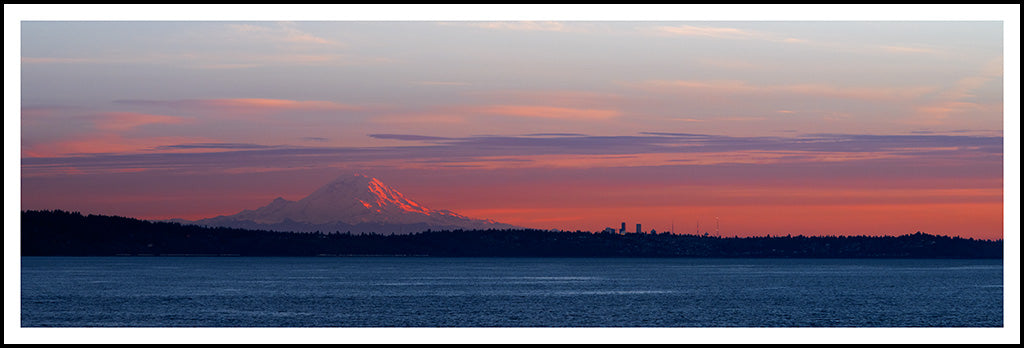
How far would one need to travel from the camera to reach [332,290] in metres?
142

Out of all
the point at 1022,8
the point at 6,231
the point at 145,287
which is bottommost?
the point at 145,287

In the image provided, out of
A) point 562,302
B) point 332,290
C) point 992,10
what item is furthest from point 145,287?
point 992,10

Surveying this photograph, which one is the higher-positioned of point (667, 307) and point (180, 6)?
point (180, 6)

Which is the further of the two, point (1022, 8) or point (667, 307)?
point (667, 307)

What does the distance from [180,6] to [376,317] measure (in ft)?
187

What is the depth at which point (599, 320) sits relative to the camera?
90250mm

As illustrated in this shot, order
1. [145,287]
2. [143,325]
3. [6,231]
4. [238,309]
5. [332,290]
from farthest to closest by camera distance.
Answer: [145,287] < [332,290] < [238,309] < [143,325] < [6,231]

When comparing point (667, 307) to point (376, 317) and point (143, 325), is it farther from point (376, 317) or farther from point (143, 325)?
point (143, 325)

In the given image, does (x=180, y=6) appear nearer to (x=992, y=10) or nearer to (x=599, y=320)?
(x=992, y=10)

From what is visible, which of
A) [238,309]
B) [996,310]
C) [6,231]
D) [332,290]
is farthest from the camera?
[332,290]

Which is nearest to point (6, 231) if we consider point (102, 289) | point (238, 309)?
point (238, 309)

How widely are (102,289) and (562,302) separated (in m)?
65.3

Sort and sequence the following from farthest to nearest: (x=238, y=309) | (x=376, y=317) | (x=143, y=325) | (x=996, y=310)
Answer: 1. (x=996, y=310)
2. (x=238, y=309)
3. (x=376, y=317)
4. (x=143, y=325)

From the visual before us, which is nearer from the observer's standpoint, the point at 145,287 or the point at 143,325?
the point at 143,325
